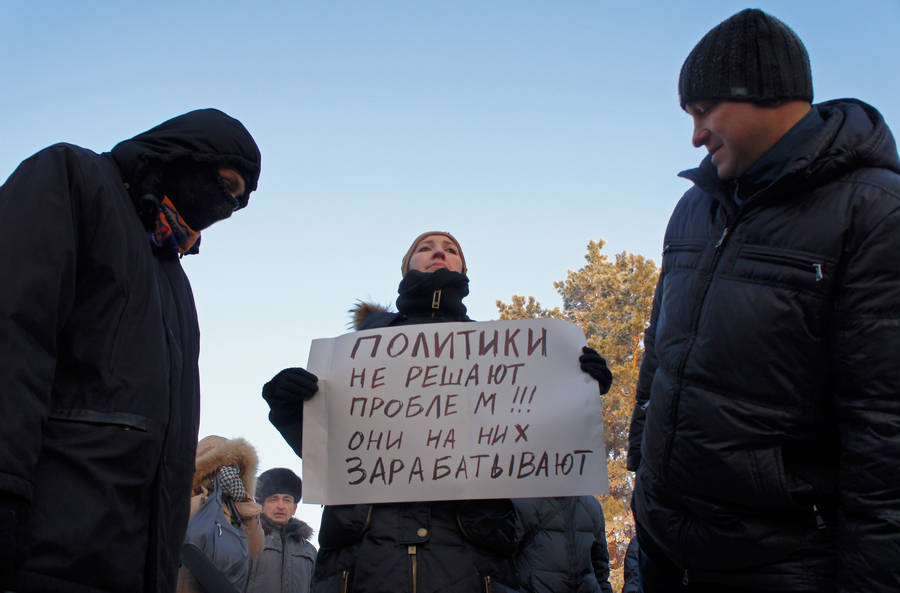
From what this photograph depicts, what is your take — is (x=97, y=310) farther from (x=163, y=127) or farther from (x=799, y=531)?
(x=799, y=531)

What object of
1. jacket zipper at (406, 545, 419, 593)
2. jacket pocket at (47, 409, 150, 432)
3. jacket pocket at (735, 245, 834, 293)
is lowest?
jacket zipper at (406, 545, 419, 593)

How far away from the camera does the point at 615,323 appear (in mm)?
24125

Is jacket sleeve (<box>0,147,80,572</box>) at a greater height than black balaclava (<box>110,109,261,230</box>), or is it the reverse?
black balaclava (<box>110,109,261,230</box>)

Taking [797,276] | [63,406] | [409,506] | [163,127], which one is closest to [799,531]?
[797,276]

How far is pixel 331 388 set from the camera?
3475mm

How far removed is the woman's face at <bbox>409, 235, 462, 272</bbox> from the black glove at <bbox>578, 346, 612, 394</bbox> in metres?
0.85

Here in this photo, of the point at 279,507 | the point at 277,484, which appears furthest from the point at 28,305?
the point at 277,484

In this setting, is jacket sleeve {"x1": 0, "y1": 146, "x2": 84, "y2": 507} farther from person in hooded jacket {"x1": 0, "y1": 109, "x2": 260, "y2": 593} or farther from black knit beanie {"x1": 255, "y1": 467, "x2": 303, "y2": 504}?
black knit beanie {"x1": 255, "y1": 467, "x2": 303, "y2": 504}

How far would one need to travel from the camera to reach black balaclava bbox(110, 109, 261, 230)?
2408mm

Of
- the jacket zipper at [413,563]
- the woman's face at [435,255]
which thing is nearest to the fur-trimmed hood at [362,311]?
the woman's face at [435,255]

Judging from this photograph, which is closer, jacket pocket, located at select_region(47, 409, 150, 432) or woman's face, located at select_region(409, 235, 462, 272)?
jacket pocket, located at select_region(47, 409, 150, 432)

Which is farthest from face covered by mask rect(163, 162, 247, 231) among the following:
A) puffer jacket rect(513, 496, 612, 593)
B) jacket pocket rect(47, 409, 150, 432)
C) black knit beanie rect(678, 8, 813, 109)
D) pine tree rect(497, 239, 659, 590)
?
pine tree rect(497, 239, 659, 590)

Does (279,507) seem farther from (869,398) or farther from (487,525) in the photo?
(869,398)

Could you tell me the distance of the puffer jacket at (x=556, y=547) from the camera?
4359 millimetres
